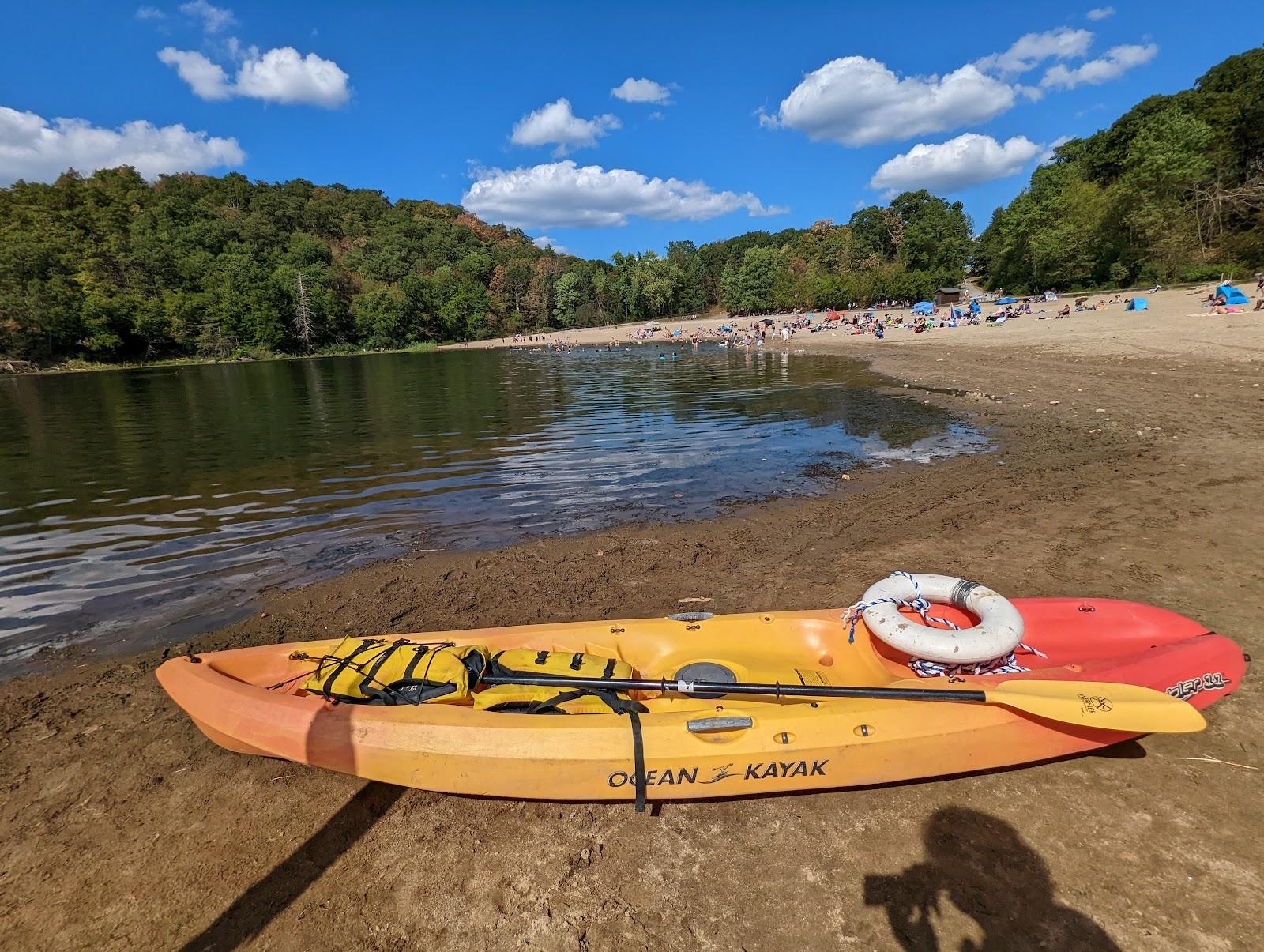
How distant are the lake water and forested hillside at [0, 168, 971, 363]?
54597 mm

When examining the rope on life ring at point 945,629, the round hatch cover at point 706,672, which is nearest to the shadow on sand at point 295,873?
the round hatch cover at point 706,672

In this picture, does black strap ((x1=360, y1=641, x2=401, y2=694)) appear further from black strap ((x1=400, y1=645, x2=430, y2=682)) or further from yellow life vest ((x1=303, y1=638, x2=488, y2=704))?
black strap ((x1=400, y1=645, x2=430, y2=682))

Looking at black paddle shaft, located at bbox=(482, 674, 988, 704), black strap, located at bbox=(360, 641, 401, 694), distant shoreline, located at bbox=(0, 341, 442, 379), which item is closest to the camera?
black paddle shaft, located at bbox=(482, 674, 988, 704)

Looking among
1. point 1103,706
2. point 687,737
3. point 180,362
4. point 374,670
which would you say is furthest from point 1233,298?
point 180,362

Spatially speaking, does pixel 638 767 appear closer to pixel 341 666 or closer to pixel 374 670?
pixel 374 670

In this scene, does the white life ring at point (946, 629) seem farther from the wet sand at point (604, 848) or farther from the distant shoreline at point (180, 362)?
the distant shoreline at point (180, 362)

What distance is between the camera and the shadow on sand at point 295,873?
9.55 ft

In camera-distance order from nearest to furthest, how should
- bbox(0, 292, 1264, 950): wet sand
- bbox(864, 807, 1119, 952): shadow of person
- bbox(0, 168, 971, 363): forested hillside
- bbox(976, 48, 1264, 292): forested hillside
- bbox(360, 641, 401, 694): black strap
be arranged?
bbox(864, 807, 1119, 952): shadow of person < bbox(0, 292, 1264, 950): wet sand < bbox(360, 641, 401, 694): black strap < bbox(976, 48, 1264, 292): forested hillside < bbox(0, 168, 971, 363): forested hillside

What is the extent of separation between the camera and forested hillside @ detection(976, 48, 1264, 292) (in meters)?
44.2

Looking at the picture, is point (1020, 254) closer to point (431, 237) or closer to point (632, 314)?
point (632, 314)

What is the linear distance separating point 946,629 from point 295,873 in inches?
182

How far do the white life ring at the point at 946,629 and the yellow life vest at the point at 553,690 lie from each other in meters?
1.95

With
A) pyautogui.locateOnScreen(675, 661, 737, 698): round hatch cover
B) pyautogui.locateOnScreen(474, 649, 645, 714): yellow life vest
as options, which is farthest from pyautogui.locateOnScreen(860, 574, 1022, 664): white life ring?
pyautogui.locateOnScreen(474, 649, 645, 714): yellow life vest

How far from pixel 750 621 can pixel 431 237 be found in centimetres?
14097
